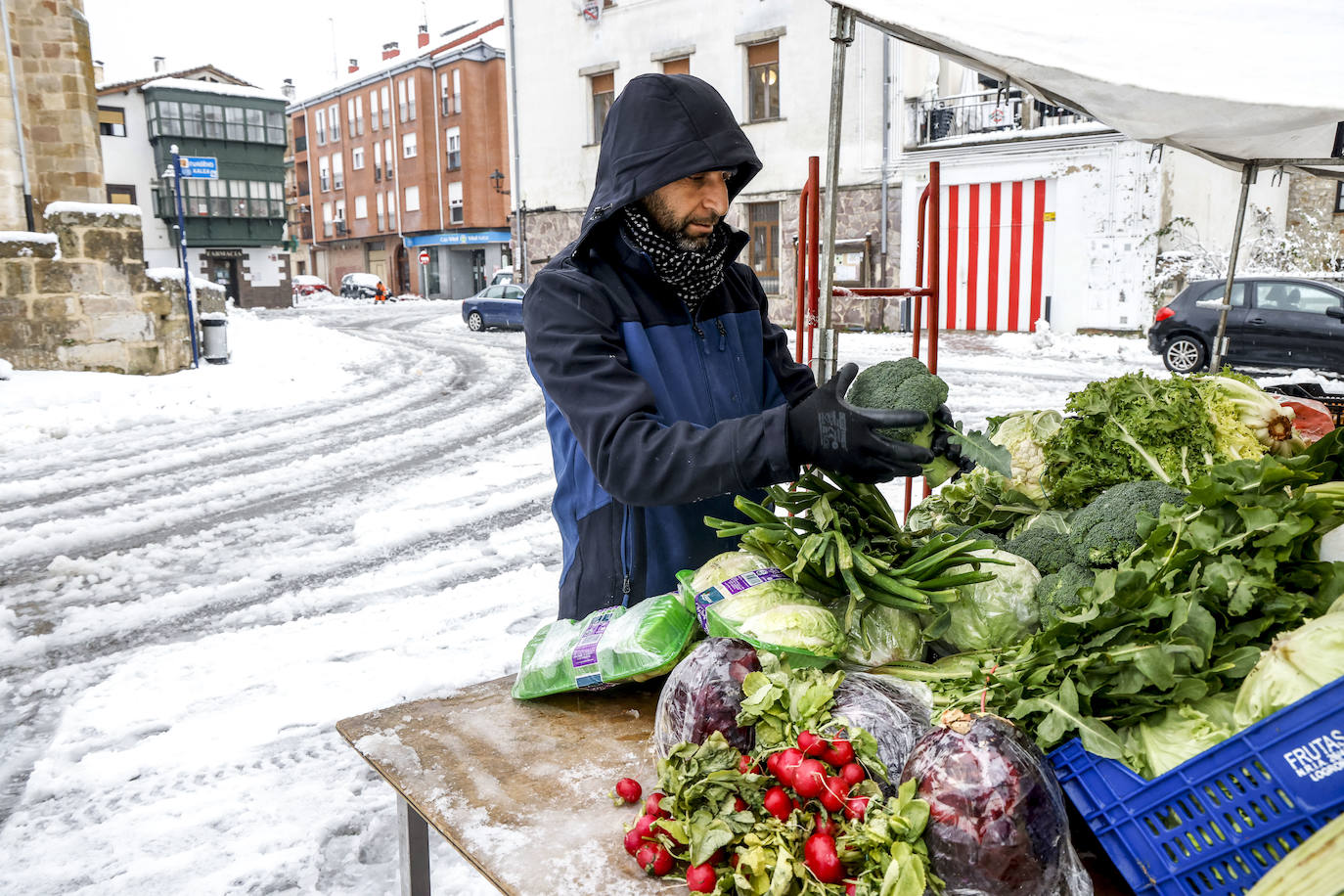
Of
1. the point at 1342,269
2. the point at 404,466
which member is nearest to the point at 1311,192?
the point at 1342,269

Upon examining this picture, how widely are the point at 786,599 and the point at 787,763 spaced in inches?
20.8

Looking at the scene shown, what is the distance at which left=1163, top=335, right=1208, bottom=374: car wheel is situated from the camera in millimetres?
→ 14164

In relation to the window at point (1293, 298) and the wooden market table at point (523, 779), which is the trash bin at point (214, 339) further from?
the window at point (1293, 298)

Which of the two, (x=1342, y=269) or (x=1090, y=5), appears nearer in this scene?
(x=1090, y=5)

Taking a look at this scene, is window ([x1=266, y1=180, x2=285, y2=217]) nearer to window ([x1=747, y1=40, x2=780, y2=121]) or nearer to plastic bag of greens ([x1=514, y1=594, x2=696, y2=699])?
window ([x1=747, y1=40, x2=780, y2=121])

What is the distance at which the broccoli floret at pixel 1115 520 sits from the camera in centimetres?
207

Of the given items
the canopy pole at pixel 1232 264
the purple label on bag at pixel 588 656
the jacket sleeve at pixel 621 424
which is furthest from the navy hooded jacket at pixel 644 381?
the canopy pole at pixel 1232 264

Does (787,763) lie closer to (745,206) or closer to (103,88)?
(745,206)

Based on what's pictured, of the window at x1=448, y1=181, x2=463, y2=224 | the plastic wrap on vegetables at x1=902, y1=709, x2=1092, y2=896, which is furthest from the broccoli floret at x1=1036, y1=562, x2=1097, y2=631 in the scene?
the window at x1=448, y1=181, x2=463, y2=224

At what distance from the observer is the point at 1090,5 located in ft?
7.00

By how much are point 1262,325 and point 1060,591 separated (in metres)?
14.2

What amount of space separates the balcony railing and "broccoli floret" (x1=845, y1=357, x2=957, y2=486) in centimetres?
2070

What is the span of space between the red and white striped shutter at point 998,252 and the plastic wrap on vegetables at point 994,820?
21.5 metres

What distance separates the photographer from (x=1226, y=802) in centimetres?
140
